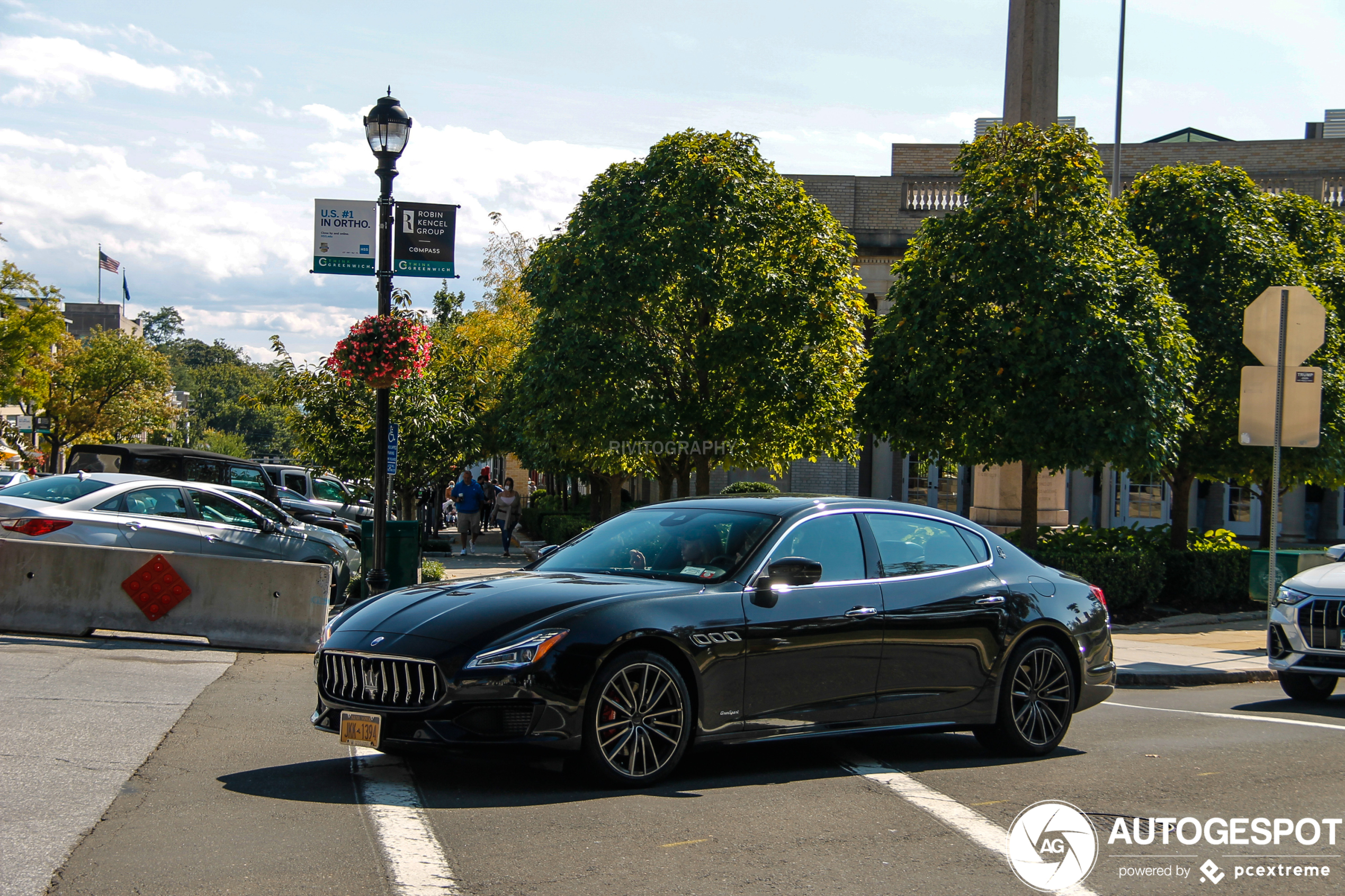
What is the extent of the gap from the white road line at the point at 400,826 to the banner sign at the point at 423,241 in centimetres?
921

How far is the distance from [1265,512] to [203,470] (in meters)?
21.7

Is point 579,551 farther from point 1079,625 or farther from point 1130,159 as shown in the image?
point 1130,159

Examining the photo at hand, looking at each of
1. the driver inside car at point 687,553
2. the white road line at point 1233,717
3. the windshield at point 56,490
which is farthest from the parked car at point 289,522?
the white road line at point 1233,717

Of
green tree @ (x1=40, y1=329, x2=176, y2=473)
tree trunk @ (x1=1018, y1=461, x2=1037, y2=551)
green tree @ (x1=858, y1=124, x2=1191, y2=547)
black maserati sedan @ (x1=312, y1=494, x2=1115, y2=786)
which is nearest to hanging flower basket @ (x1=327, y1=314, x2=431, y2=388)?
green tree @ (x1=858, y1=124, x2=1191, y2=547)

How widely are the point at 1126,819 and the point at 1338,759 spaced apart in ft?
8.89

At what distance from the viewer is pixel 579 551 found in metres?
7.53

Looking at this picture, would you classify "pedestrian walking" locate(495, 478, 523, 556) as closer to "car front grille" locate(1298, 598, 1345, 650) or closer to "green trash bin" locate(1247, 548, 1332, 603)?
"green trash bin" locate(1247, 548, 1332, 603)

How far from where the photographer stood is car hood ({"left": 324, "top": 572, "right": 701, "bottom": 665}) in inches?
239

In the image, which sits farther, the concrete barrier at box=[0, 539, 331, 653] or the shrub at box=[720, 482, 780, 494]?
the shrub at box=[720, 482, 780, 494]

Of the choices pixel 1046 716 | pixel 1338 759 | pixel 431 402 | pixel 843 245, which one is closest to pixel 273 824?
pixel 1046 716

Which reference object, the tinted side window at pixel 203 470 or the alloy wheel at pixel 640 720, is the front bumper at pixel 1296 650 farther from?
the tinted side window at pixel 203 470

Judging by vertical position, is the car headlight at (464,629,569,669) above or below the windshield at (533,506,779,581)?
below

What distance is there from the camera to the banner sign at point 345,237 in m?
15.3

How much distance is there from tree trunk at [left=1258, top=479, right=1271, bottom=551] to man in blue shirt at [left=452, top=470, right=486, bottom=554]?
15945 millimetres
